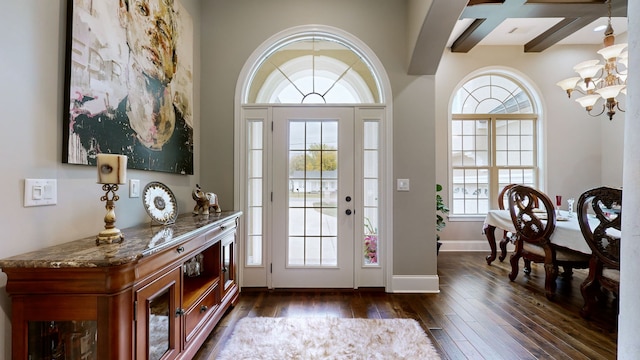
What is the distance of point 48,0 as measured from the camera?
1335 mm

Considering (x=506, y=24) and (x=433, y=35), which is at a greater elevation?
(x=506, y=24)

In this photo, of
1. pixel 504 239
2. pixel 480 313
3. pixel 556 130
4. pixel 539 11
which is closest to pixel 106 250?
A: pixel 480 313

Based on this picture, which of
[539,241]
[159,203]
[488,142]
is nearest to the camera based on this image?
[159,203]

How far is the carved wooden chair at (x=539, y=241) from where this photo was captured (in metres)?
2.84

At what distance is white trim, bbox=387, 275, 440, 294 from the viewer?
2998mm

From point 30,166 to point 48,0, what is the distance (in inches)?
32.0

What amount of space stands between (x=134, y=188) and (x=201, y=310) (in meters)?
0.98

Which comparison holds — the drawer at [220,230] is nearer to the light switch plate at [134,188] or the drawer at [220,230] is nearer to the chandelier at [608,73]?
the light switch plate at [134,188]

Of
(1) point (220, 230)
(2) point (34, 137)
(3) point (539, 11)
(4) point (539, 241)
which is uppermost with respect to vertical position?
(3) point (539, 11)

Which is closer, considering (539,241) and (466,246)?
(539,241)

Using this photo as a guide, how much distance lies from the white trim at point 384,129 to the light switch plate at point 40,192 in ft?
5.67

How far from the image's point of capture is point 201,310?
6.48ft

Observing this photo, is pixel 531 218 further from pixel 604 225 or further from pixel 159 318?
pixel 159 318

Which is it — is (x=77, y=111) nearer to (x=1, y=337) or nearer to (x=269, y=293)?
(x=1, y=337)
